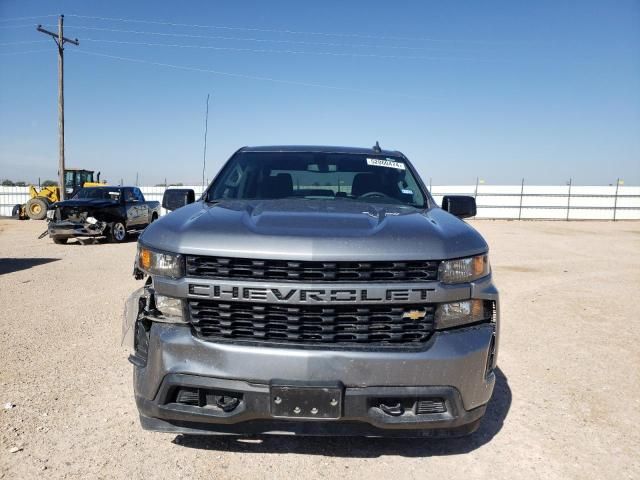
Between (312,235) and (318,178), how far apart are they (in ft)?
5.38

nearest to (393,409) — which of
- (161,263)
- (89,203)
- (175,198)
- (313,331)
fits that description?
(313,331)

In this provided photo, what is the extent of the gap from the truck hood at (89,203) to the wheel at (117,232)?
0.61 meters

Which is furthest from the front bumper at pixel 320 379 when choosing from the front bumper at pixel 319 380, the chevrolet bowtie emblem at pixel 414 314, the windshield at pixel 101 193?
the windshield at pixel 101 193

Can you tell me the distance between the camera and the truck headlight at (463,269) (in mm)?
2559

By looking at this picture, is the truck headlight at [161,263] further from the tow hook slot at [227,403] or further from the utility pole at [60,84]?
the utility pole at [60,84]

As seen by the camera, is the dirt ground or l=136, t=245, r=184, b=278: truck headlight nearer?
l=136, t=245, r=184, b=278: truck headlight

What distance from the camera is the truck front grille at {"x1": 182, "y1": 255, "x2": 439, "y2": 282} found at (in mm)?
2475

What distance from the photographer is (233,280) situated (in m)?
2.49

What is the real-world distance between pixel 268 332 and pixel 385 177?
2030mm

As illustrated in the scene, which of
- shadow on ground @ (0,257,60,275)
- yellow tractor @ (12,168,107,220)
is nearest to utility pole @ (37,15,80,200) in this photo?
yellow tractor @ (12,168,107,220)

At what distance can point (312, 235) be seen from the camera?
2521 mm

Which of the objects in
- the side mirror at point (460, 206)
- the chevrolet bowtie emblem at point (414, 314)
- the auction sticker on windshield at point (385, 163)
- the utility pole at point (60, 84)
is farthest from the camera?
the utility pole at point (60, 84)

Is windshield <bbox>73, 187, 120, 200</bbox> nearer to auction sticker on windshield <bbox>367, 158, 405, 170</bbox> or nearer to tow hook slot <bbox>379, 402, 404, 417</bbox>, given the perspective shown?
auction sticker on windshield <bbox>367, 158, 405, 170</bbox>

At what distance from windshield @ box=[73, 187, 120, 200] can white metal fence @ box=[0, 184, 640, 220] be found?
1585 centimetres
